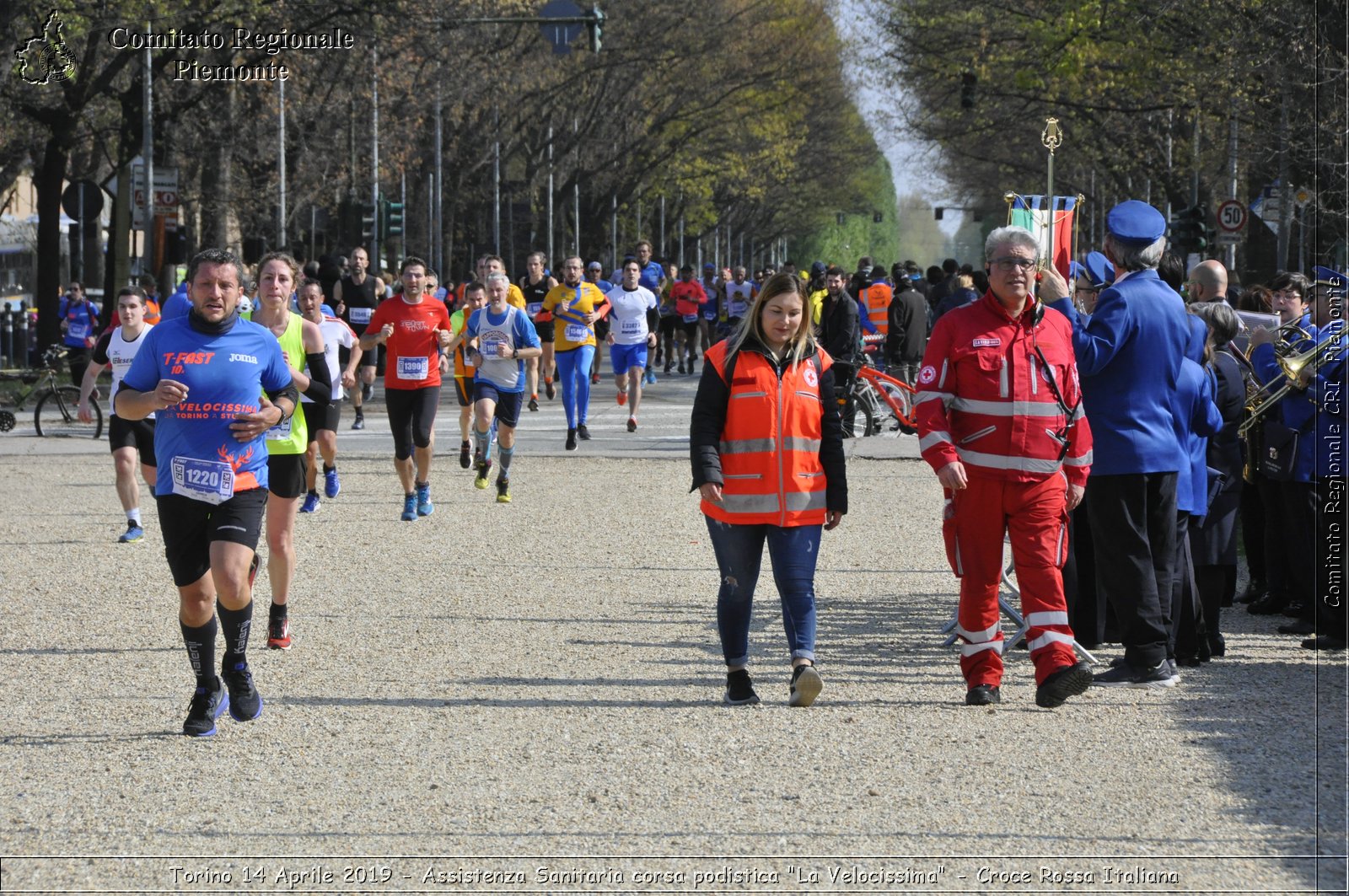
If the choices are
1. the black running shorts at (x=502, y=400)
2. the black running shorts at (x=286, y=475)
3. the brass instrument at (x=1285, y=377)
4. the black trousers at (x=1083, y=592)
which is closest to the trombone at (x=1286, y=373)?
the brass instrument at (x=1285, y=377)

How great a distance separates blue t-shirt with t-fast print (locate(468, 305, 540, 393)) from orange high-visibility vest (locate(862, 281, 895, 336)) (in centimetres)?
1023

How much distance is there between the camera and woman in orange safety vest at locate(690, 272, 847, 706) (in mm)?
7102

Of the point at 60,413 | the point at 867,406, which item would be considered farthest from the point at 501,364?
the point at 60,413

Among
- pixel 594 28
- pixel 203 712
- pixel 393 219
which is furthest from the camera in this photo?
pixel 393 219

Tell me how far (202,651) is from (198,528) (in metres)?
0.45

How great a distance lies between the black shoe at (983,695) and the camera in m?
7.12

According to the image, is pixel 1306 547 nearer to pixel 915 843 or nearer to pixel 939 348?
pixel 939 348

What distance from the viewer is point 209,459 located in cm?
669

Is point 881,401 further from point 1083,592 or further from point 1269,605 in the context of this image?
point 1083,592

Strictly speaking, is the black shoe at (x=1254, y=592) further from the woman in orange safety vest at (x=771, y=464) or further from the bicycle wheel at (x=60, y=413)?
the bicycle wheel at (x=60, y=413)

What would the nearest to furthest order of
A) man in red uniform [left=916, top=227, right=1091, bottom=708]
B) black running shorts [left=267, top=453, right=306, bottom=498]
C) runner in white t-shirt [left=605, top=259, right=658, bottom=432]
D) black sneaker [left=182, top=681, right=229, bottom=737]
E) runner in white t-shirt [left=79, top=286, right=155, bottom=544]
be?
black sneaker [left=182, top=681, right=229, bottom=737]
man in red uniform [left=916, top=227, right=1091, bottom=708]
black running shorts [left=267, top=453, right=306, bottom=498]
runner in white t-shirt [left=79, top=286, right=155, bottom=544]
runner in white t-shirt [left=605, top=259, right=658, bottom=432]

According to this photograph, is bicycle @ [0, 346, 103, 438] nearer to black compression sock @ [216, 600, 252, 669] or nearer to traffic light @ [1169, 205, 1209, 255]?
black compression sock @ [216, 600, 252, 669]

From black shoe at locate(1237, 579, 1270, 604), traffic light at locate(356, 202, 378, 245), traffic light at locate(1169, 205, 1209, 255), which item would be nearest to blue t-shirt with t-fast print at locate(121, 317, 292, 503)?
black shoe at locate(1237, 579, 1270, 604)

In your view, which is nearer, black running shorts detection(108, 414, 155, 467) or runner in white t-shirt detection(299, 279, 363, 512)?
black running shorts detection(108, 414, 155, 467)
